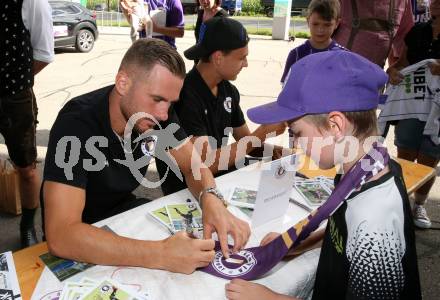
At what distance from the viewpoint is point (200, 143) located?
2207mm

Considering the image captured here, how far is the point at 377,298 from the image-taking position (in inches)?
41.9

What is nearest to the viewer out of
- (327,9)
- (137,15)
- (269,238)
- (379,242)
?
(379,242)

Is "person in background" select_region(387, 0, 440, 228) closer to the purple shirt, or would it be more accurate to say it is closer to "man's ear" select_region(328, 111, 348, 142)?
"man's ear" select_region(328, 111, 348, 142)

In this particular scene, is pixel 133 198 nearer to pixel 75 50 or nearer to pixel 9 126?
pixel 9 126

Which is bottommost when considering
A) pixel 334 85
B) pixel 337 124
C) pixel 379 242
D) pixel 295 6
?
pixel 379 242

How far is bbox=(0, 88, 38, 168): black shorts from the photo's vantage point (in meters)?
2.43

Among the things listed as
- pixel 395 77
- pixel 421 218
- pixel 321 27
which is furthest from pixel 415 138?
pixel 321 27

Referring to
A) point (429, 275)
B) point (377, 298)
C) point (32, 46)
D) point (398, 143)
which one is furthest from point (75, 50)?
point (377, 298)

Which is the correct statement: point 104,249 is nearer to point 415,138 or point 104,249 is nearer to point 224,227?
point 224,227

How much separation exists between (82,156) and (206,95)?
0.98 meters

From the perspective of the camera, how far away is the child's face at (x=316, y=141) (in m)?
1.21

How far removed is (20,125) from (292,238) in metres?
1.88

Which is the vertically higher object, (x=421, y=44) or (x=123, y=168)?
(x=421, y=44)

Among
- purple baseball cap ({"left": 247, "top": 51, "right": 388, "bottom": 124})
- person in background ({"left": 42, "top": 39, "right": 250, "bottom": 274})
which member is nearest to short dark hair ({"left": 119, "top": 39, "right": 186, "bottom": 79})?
person in background ({"left": 42, "top": 39, "right": 250, "bottom": 274})
